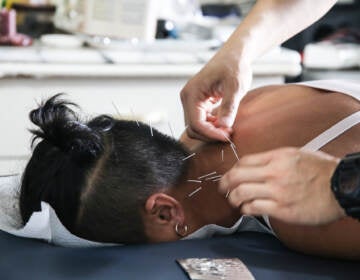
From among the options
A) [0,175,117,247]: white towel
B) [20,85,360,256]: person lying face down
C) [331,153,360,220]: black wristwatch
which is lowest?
[0,175,117,247]: white towel

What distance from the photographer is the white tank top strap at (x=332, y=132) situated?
114 cm

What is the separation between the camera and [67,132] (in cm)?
117

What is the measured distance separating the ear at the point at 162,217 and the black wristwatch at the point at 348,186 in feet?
1.33

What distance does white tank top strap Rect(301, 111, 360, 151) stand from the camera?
1.14 meters

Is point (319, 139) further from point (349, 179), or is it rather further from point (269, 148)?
→ point (349, 179)

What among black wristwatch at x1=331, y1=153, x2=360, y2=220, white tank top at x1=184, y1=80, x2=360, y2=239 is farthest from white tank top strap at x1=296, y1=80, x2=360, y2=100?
black wristwatch at x1=331, y1=153, x2=360, y2=220

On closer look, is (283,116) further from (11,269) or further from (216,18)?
(216,18)

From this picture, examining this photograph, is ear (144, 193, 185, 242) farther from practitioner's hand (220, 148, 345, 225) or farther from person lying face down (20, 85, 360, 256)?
practitioner's hand (220, 148, 345, 225)

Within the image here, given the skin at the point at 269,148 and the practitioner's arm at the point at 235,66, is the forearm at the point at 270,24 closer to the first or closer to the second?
the practitioner's arm at the point at 235,66

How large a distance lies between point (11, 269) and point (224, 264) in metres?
0.34

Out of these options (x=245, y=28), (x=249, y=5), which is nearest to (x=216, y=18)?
(x=249, y=5)

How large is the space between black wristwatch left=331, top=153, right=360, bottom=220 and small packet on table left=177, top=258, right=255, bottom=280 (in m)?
0.26

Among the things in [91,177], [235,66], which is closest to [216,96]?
[235,66]

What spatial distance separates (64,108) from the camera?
1229 millimetres
